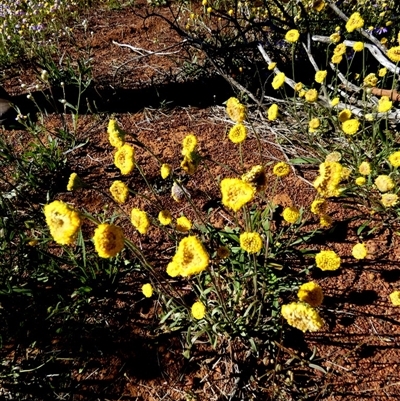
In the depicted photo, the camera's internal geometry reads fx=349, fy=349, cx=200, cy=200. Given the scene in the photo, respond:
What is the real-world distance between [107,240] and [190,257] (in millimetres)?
312

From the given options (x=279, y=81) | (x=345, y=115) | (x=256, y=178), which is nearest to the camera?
(x=256, y=178)

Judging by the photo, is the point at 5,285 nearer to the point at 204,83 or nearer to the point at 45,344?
the point at 45,344

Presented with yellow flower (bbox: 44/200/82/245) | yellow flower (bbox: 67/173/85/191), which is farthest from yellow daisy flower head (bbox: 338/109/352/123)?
yellow flower (bbox: 44/200/82/245)

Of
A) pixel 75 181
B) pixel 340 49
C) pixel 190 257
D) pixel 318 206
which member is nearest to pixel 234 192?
pixel 190 257

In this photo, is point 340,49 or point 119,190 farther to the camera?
point 340,49

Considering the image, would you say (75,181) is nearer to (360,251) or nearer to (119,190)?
(119,190)

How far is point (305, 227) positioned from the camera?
2295mm

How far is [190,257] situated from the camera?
1.31m

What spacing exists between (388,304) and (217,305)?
923 mm

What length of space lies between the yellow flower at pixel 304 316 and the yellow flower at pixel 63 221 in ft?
2.72

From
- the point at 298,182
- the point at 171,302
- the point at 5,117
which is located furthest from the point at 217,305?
the point at 5,117

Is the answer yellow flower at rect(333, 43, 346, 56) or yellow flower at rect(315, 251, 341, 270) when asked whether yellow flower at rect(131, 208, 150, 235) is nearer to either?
yellow flower at rect(315, 251, 341, 270)

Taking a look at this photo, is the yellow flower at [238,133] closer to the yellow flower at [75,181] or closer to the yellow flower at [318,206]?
the yellow flower at [318,206]

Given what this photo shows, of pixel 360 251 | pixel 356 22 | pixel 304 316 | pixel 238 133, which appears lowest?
pixel 360 251
